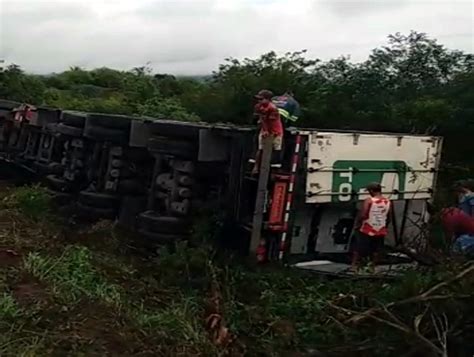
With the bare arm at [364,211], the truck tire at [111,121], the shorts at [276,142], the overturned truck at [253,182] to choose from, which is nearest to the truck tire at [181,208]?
the overturned truck at [253,182]

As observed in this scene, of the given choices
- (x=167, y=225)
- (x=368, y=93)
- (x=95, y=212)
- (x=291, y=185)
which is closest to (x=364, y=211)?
(x=291, y=185)

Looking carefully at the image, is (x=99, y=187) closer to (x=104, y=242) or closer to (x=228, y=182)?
(x=104, y=242)

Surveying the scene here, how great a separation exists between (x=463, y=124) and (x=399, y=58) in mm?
3220

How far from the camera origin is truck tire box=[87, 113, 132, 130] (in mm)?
8945

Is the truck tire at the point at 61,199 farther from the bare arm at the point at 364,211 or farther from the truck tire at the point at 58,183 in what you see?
the bare arm at the point at 364,211

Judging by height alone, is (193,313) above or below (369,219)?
below

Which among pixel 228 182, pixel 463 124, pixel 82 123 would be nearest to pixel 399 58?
pixel 463 124

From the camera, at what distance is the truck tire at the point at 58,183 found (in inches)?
397

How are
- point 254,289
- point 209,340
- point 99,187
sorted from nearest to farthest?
point 209,340, point 254,289, point 99,187

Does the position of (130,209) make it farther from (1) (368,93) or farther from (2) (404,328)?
(1) (368,93)

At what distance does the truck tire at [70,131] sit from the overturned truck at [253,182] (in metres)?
0.39

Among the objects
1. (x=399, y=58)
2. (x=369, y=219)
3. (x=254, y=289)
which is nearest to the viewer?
(x=254, y=289)

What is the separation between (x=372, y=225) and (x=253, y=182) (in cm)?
127

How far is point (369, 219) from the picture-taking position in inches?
297
